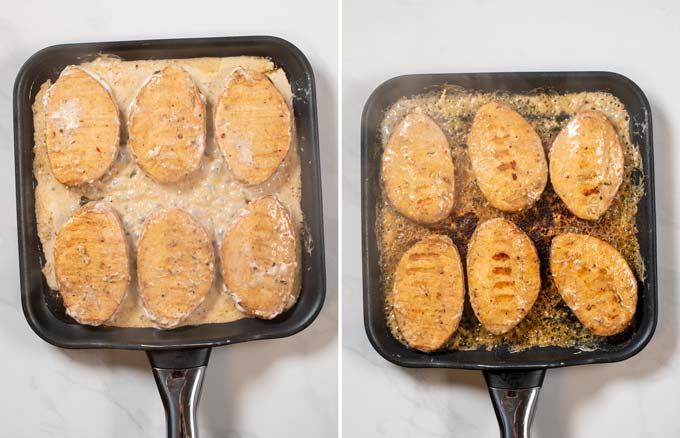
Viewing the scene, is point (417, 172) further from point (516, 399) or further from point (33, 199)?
point (33, 199)

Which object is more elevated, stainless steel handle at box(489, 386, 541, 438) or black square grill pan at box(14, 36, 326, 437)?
black square grill pan at box(14, 36, 326, 437)

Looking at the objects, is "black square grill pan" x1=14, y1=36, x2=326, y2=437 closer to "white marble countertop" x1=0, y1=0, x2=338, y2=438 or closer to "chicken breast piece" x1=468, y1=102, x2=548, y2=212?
"white marble countertop" x1=0, y1=0, x2=338, y2=438

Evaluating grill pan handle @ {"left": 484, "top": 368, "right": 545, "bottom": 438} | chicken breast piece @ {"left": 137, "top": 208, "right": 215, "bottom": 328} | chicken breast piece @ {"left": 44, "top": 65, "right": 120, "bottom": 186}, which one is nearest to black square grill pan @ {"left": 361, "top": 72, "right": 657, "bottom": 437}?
grill pan handle @ {"left": 484, "top": 368, "right": 545, "bottom": 438}

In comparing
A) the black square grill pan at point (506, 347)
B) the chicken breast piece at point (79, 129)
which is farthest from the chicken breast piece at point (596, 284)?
the chicken breast piece at point (79, 129)

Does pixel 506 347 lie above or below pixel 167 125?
below

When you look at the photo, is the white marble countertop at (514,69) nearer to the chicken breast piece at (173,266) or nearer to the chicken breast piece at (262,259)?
the chicken breast piece at (262,259)

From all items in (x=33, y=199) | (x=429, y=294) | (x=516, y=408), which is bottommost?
(x=516, y=408)

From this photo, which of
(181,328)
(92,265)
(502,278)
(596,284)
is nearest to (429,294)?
(502,278)
